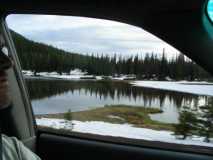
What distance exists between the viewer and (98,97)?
107 inches

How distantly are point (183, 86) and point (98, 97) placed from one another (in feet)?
1.94

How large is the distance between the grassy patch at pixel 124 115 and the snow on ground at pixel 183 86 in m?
0.16

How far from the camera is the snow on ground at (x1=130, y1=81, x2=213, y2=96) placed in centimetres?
237

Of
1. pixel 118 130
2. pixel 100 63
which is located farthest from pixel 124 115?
pixel 100 63

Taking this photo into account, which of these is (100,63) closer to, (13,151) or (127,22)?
(127,22)

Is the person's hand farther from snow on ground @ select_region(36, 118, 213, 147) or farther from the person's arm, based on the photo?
snow on ground @ select_region(36, 118, 213, 147)

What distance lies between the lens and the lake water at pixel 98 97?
97.7 inches

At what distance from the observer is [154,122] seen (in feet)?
8.37

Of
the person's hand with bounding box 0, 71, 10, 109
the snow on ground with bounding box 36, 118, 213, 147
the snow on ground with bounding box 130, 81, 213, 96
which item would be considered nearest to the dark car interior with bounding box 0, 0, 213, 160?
the snow on ground with bounding box 36, 118, 213, 147

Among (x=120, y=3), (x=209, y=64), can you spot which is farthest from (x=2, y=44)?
(x=209, y=64)

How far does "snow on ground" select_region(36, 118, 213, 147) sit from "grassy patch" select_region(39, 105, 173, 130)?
35mm

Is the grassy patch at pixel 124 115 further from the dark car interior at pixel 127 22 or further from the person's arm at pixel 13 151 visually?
the person's arm at pixel 13 151

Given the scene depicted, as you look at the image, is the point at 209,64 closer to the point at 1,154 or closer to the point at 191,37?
the point at 191,37

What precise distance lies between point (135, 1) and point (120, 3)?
3.6 inches
